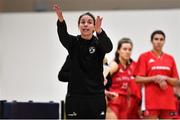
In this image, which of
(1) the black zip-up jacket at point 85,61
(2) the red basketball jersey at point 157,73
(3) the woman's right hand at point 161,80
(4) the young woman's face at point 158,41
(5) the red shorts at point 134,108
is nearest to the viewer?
(1) the black zip-up jacket at point 85,61

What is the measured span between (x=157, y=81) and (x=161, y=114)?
0.36 metres

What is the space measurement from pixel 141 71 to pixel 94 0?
2717mm

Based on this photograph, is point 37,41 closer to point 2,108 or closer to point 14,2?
point 14,2

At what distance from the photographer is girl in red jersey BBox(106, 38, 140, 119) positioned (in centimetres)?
466

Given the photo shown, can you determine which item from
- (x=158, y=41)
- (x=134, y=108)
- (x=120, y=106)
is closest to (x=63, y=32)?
(x=158, y=41)

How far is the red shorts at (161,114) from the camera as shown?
4336 millimetres

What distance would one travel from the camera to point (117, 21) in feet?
21.1

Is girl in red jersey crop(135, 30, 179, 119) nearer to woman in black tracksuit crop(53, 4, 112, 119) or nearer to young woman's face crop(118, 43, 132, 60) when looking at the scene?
young woman's face crop(118, 43, 132, 60)

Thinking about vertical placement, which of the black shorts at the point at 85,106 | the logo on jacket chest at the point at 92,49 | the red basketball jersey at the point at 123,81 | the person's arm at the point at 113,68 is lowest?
the black shorts at the point at 85,106

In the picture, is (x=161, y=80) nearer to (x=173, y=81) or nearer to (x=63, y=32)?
(x=173, y=81)

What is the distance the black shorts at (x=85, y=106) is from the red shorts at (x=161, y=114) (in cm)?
144

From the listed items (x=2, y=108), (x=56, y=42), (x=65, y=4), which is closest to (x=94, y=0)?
(x=65, y=4)

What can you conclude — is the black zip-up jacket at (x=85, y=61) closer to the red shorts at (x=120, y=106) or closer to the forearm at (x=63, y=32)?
the forearm at (x=63, y=32)

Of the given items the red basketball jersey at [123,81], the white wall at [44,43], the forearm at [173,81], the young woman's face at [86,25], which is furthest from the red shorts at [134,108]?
the young woman's face at [86,25]
